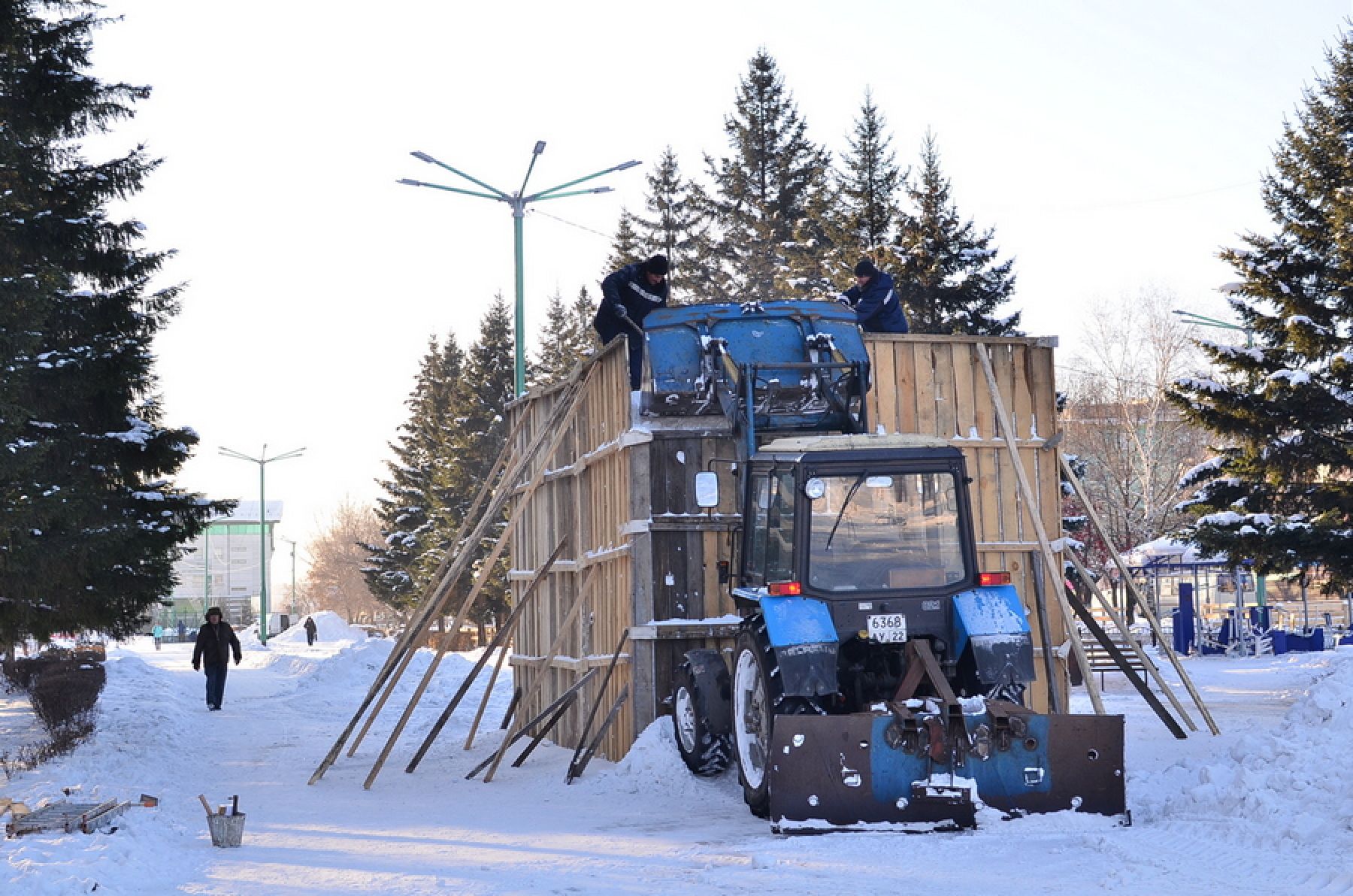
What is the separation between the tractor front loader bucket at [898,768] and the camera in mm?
9352

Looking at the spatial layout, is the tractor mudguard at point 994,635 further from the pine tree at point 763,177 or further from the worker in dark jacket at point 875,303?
the pine tree at point 763,177

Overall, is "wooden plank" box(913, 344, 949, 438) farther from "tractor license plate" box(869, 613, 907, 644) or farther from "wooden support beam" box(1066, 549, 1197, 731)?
"tractor license plate" box(869, 613, 907, 644)

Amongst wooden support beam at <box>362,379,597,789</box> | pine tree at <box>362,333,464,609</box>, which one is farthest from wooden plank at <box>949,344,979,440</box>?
pine tree at <box>362,333,464,609</box>

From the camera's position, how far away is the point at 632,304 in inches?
555

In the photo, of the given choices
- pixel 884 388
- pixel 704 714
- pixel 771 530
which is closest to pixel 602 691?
pixel 704 714


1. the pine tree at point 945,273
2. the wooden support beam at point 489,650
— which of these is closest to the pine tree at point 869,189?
the pine tree at point 945,273

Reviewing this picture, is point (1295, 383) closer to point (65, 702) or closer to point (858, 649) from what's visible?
point (858, 649)

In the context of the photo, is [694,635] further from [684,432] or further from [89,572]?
[89,572]

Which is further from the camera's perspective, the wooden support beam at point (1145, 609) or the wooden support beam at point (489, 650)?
the wooden support beam at point (489, 650)

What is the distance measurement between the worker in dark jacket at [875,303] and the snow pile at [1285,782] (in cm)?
571

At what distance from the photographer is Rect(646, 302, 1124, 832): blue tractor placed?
9383mm

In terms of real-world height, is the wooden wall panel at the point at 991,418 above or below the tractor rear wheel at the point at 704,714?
above

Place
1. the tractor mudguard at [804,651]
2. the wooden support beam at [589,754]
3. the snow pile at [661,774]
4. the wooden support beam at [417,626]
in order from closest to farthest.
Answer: the tractor mudguard at [804,651], the snow pile at [661,774], the wooden support beam at [589,754], the wooden support beam at [417,626]

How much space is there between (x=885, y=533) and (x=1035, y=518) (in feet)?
11.4
